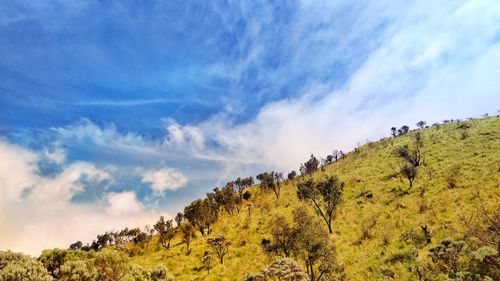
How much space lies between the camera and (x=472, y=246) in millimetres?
22328

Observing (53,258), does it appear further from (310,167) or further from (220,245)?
(310,167)

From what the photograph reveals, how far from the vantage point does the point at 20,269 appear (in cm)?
1898

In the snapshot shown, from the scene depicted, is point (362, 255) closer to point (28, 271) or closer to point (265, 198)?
point (28, 271)

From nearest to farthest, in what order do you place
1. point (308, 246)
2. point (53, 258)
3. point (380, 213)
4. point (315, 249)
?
1. point (53, 258)
2. point (315, 249)
3. point (308, 246)
4. point (380, 213)

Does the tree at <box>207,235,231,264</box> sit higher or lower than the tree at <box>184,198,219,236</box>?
lower

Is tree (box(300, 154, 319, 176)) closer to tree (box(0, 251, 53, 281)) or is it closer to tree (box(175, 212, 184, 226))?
tree (box(175, 212, 184, 226))

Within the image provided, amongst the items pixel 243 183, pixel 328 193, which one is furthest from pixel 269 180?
pixel 328 193

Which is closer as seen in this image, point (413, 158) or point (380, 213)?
point (380, 213)

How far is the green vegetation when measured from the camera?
2236cm

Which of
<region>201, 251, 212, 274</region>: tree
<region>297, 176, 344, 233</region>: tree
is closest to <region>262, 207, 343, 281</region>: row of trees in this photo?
<region>201, 251, 212, 274</region>: tree

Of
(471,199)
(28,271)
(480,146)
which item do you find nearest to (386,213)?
(471,199)

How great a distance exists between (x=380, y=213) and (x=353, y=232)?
5.30 m

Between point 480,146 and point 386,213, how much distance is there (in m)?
32.7

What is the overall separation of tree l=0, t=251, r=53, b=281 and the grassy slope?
17.5 m
